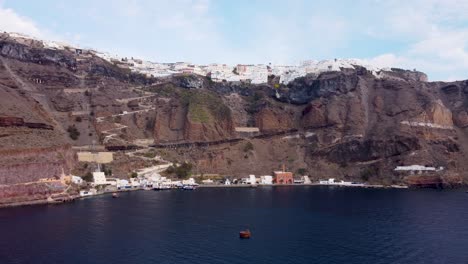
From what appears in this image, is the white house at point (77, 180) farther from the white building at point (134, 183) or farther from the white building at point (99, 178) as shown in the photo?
the white building at point (134, 183)

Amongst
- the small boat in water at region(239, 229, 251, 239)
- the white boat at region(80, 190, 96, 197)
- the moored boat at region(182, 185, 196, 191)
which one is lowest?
the small boat in water at region(239, 229, 251, 239)

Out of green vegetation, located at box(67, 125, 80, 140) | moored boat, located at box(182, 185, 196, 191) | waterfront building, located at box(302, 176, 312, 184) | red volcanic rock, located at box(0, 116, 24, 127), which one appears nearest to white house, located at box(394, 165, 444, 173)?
waterfront building, located at box(302, 176, 312, 184)

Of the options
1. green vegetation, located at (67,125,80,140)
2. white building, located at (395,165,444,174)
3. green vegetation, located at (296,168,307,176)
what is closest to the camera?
white building, located at (395,165,444,174)

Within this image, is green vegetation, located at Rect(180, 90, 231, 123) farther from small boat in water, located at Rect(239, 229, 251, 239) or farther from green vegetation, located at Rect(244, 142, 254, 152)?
small boat in water, located at Rect(239, 229, 251, 239)

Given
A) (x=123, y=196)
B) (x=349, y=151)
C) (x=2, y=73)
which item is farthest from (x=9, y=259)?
(x=349, y=151)

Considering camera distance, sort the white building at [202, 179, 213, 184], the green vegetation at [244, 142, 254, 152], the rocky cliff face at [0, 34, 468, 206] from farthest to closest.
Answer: the green vegetation at [244, 142, 254, 152], the rocky cliff face at [0, 34, 468, 206], the white building at [202, 179, 213, 184]

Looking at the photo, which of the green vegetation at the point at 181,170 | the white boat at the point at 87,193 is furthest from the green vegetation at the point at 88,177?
the green vegetation at the point at 181,170

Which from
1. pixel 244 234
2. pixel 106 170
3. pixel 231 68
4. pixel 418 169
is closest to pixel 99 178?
pixel 106 170
